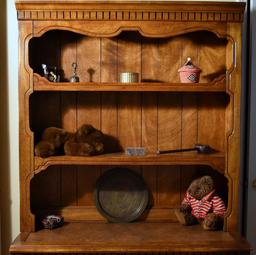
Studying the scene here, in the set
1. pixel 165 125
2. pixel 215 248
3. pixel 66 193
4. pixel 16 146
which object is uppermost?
pixel 165 125

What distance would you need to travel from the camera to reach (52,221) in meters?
1.71

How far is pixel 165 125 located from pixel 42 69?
73cm

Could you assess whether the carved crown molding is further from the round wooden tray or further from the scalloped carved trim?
the round wooden tray

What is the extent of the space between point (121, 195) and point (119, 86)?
62cm

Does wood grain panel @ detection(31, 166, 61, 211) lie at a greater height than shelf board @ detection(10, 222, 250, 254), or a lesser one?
greater

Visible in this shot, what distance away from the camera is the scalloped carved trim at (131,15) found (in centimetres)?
160

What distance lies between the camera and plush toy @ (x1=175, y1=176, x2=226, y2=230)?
1712mm

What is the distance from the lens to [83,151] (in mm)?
1647

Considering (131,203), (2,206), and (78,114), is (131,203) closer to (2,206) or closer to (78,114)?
(78,114)

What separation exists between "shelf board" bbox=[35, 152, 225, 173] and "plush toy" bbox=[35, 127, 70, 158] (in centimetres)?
4

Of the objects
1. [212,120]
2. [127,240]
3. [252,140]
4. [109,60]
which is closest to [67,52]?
[109,60]

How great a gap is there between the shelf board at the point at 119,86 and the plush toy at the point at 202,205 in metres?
0.49

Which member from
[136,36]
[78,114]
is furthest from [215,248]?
[136,36]

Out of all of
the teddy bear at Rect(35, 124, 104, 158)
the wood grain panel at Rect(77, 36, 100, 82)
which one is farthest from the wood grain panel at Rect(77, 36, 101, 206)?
the teddy bear at Rect(35, 124, 104, 158)
